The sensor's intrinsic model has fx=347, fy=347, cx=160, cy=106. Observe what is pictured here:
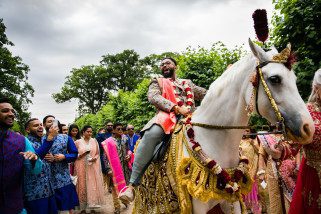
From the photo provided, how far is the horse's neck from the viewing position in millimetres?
3295

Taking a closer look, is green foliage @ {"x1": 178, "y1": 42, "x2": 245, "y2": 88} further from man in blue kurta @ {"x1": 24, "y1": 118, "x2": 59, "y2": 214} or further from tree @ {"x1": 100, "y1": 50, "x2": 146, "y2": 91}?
tree @ {"x1": 100, "y1": 50, "x2": 146, "y2": 91}

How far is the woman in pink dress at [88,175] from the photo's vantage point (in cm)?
1060

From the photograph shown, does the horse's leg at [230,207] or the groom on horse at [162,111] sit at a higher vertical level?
the groom on horse at [162,111]

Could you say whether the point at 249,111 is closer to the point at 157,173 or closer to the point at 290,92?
the point at 290,92

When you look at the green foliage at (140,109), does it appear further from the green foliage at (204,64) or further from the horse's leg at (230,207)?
the horse's leg at (230,207)

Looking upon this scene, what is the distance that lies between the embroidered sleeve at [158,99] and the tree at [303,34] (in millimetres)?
3847

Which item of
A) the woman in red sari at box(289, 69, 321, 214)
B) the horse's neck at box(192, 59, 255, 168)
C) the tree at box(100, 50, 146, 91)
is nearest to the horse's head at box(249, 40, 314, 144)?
the horse's neck at box(192, 59, 255, 168)

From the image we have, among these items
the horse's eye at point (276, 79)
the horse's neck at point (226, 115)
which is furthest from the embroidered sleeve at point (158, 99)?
the horse's eye at point (276, 79)

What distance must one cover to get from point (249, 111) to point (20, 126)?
37828mm

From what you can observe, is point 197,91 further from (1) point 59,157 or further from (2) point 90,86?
(2) point 90,86

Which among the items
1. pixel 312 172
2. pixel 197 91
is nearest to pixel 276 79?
pixel 312 172

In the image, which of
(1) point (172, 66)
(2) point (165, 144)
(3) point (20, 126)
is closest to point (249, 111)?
(2) point (165, 144)

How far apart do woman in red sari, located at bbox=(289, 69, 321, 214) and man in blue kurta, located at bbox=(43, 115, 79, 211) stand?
447 centimetres

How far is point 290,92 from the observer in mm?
2816
